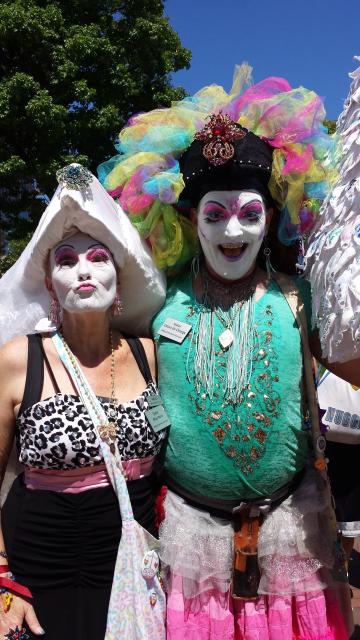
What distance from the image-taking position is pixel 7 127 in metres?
8.32

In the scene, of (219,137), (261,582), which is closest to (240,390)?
(261,582)

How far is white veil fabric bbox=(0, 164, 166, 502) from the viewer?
1812 mm

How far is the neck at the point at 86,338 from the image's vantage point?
1909 millimetres

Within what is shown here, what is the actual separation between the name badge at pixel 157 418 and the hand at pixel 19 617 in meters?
0.64

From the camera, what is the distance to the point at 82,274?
1787 millimetres

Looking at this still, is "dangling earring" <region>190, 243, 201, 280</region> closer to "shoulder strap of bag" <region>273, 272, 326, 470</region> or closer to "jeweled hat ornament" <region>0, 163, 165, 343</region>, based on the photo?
"jeweled hat ornament" <region>0, 163, 165, 343</region>

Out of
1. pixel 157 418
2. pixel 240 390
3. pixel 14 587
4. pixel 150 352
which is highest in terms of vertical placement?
pixel 150 352

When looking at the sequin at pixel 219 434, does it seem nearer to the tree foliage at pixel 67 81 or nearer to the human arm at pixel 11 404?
the human arm at pixel 11 404

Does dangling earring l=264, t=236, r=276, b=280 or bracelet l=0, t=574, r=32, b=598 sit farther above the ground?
dangling earring l=264, t=236, r=276, b=280

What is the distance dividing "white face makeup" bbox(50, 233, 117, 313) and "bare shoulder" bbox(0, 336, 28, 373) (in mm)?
193

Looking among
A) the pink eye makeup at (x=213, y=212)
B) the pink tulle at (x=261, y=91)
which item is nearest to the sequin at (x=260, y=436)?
the pink eye makeup at (x=213, y=212)

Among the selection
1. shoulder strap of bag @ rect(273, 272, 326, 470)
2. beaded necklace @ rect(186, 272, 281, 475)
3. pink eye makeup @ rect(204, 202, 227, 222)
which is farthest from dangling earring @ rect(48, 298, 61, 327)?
shoulder strap of bag @ rect(273, 272, 326, 470)

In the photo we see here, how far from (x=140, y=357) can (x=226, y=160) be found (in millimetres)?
729

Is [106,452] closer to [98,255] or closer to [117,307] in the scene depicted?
[117,307]
